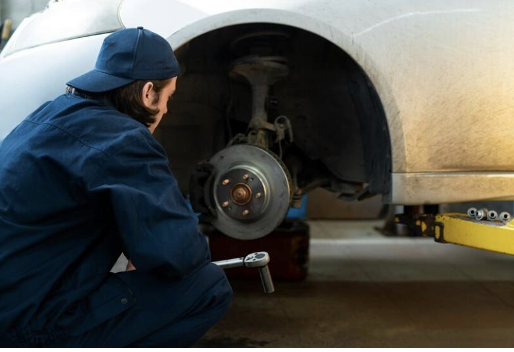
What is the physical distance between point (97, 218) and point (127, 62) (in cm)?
36

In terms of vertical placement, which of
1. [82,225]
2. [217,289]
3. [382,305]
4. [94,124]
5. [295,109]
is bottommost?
[382,305]

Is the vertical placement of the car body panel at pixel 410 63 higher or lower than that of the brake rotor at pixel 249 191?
higher

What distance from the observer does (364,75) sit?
73.8 inches

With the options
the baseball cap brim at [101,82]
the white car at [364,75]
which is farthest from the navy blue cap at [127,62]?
the white car at [364,75]

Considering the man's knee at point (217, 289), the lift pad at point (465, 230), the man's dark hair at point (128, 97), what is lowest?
the man's knee at point (217, 289)

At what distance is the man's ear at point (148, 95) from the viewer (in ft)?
4.23

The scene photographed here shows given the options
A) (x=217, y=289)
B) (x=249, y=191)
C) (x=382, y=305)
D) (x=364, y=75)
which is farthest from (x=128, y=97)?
(x=382, y=305)

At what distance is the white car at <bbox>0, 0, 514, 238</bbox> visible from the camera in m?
1.78

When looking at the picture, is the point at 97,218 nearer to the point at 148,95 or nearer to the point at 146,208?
the point at 146,208

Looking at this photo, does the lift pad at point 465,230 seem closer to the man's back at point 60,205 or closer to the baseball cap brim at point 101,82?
the man's back at point 60,205

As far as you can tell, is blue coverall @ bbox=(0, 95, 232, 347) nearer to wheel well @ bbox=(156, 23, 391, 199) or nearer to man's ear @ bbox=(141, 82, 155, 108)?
man's ear @ bbox=(141, 82, 155, 108)

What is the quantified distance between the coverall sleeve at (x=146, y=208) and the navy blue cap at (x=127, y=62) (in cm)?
17

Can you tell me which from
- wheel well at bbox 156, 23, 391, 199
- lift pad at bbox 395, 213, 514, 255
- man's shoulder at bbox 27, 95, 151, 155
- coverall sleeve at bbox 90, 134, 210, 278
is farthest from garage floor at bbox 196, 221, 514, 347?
man's shoulder at bbox 27, 95, 151, 155

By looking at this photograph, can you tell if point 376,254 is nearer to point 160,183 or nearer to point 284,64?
point 284,64
